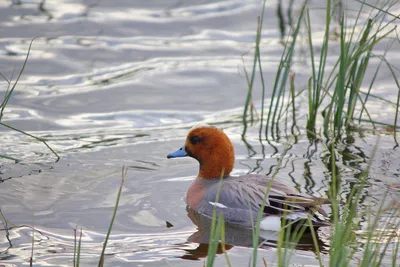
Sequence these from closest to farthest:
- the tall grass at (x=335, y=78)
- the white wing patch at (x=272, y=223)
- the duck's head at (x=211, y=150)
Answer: the white wing patch at (x=272, y=223)
the duck's head at (x=211, y=150)
the tall grass at (x=335, y=78)

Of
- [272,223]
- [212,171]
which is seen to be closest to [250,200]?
[272,223]

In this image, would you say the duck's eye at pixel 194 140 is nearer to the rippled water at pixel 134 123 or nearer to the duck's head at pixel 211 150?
the duck's head at pixel 211 150

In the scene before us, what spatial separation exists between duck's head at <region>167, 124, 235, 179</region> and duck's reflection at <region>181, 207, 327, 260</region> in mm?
537

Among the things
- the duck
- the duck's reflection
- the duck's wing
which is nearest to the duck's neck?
the duck

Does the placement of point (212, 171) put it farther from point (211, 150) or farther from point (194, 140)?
point (194, 140)

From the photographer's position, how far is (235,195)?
5.75 metres

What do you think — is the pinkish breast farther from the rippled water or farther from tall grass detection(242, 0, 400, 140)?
tall grass detection(242, 0, 400, 140)

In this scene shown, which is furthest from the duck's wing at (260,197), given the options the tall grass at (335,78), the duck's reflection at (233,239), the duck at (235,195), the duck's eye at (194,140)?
the tall grass at (335,78)

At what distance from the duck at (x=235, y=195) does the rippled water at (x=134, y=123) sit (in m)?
0.17

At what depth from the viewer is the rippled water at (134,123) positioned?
17.6 feet

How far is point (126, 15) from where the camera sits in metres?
10.7

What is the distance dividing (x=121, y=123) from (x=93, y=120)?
30 centimetres

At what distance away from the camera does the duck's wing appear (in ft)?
17.4

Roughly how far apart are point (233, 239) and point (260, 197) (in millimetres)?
412
